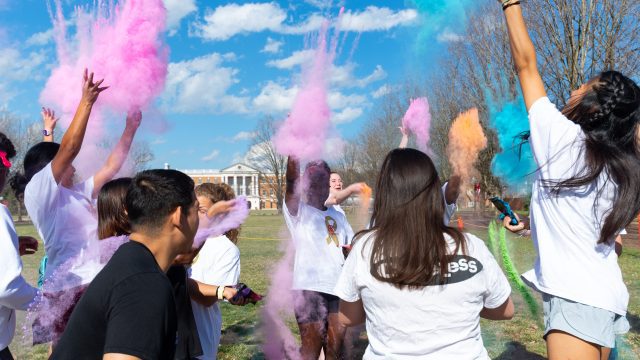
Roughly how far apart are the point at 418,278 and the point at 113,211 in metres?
1.82

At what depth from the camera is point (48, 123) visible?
12.1 feet

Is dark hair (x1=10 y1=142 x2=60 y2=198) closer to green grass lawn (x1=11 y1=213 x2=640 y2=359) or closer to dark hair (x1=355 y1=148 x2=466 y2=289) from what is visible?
green grass lawn (x1=11 y1=213 x2=640 y2=359)

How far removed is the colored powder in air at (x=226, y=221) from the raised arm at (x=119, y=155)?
Answer: 67 cm

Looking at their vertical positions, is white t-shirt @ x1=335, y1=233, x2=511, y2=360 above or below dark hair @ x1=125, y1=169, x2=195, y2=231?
below

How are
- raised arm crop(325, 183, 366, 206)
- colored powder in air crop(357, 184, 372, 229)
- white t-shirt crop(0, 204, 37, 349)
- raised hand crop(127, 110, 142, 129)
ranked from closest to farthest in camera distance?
white t-shirt crop(0, 204, 37, 349), raised hand crop(127, 110, 142, 129), raised arm crop(325, 183, 366, 206), colored powder in air crop(357, 184, 372, 229)

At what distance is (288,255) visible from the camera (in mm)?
4863

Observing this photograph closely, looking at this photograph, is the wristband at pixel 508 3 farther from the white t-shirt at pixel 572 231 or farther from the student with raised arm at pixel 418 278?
the student with raised arm at pixel 418 278

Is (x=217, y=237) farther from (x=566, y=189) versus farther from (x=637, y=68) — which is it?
(x=637, y=68)

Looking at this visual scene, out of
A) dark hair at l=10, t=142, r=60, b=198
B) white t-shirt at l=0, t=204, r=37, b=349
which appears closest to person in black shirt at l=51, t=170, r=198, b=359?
white t-shirt at l=0, t=204, r=37, b=349

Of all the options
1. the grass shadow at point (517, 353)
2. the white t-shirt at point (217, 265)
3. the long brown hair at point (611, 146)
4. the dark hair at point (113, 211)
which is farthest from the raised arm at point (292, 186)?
the grass shadow at point (517, 353)

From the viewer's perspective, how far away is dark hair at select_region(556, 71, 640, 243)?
7.57 feet

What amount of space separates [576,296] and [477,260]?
1.81 feet

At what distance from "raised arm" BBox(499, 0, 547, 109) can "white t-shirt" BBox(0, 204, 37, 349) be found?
8.65 feet

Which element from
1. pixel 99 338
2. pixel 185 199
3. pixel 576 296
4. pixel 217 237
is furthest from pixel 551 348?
pixel 217 237
